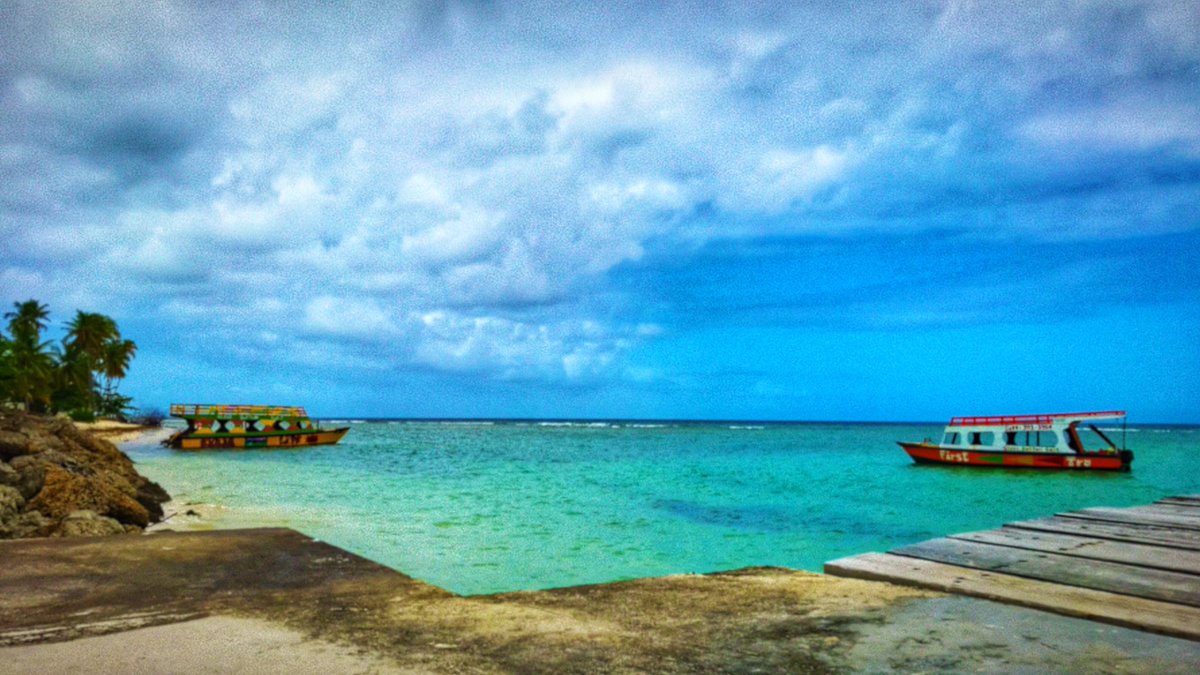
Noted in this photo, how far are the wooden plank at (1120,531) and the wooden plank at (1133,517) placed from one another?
220 mm

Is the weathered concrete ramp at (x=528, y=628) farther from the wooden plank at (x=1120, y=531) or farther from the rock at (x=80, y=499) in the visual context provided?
the rock at (x=80, y=499)

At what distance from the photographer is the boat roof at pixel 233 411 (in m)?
51.1

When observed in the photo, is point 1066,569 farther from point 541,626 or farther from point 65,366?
point 65,366

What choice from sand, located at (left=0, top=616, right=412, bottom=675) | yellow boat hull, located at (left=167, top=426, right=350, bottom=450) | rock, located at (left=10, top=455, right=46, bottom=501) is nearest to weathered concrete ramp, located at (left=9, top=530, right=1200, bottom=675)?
sand, located at (left=0, top=616, right=412, bottom=675)

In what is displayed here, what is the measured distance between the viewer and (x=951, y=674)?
9.39 ft

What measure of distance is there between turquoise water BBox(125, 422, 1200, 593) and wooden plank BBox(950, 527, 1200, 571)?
662cm

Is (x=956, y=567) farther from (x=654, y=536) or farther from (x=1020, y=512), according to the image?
(x=1020, y=512)

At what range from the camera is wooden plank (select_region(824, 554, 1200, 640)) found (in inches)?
139

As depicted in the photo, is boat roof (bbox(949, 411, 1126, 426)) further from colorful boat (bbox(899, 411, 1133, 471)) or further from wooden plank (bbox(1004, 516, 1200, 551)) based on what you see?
wooden plank (bbox(1004, 516, 1200, 551))

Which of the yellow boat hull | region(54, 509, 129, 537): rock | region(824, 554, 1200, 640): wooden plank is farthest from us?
the yellow boat hull

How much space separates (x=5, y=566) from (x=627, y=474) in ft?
99.0

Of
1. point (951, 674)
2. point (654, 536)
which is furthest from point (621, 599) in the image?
point (654, 536)

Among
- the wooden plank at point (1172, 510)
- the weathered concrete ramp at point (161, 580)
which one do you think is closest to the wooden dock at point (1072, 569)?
the wooden plank at point (1172, 510)

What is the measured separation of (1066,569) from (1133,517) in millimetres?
3470
